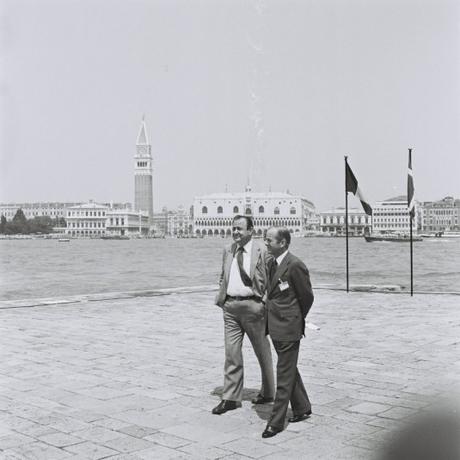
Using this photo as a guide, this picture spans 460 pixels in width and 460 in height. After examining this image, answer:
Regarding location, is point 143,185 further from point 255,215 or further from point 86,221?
point 255,215

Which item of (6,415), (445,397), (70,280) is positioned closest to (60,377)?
(6,415)

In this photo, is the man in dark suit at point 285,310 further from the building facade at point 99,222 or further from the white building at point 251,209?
the building facade at point 99,222

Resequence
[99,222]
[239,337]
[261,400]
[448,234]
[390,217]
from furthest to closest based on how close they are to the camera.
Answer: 1. [99,222]
2. [390,217]
3. [448,234]
4. [261,400]
5. [239,337]

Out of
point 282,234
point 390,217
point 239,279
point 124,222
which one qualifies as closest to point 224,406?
point 239,279

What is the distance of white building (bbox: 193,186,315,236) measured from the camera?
506 ft

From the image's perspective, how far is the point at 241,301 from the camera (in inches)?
201

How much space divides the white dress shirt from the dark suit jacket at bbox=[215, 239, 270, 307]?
0.09 ft

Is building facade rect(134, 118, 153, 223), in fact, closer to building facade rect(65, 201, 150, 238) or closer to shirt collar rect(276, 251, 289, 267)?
building facade rect(65, 201, 150, 238)

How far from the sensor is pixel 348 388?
573 centimetres

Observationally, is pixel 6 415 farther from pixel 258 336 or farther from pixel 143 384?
pixel 258 336

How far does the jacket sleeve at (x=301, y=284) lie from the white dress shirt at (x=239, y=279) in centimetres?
59

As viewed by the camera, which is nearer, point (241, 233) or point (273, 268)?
point (273, 268)

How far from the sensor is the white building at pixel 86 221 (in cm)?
17975

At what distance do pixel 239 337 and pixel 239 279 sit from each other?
416 millimetres
